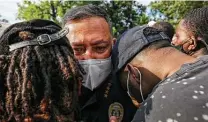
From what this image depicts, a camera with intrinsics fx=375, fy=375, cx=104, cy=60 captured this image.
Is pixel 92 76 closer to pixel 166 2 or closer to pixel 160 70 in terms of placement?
pixel 160 70

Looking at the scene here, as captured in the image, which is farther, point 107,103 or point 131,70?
point 107,103

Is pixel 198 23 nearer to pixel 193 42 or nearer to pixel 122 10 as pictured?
pixel 193 42

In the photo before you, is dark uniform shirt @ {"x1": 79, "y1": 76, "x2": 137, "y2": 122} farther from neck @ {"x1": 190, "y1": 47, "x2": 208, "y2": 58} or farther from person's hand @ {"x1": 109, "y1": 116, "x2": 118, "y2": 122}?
neck @ {"x1": 190, "y1": 47, "x2": 208, "y2": 58}

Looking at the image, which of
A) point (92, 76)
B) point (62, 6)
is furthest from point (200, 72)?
point (62, 6)

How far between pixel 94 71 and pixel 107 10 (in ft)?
103

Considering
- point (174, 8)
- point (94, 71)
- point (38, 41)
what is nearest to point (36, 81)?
point (38, 41)

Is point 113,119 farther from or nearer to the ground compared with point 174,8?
farther from the ground

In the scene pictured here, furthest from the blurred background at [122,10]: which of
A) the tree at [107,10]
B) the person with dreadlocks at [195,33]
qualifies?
the person with dreadlocks at [195,33]

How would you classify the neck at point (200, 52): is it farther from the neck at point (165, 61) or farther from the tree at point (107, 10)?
the tree at point (107, 10)

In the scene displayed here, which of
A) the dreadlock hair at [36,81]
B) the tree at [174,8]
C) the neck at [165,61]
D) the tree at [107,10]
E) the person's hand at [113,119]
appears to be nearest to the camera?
the dreadlock hair at [36,81]

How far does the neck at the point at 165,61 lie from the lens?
187 centimetres

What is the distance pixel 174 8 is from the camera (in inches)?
898

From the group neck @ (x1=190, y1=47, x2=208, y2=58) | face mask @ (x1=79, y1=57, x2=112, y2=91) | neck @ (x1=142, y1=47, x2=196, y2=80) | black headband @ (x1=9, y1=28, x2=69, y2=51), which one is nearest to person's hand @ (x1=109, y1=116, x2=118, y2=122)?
face mask @ (x1=79, y1=57, x2=112, y2=91)

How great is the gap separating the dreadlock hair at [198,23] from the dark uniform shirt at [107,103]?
900 millimetres
